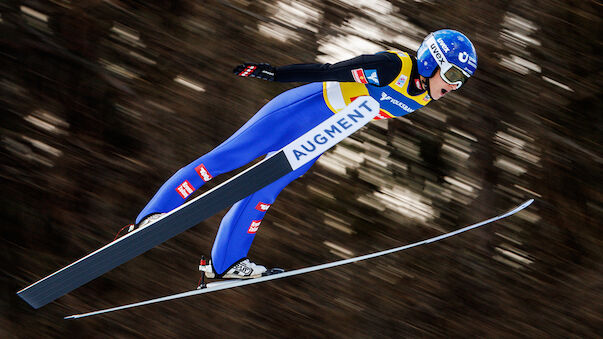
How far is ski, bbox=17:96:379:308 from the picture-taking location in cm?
256

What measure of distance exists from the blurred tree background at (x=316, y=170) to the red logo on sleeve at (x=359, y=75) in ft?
4.25

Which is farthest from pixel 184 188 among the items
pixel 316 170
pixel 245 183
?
pixel 316 170

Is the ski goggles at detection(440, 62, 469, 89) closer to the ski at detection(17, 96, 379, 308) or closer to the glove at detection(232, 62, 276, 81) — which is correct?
the ski at detection(17, 96, 379, 308)

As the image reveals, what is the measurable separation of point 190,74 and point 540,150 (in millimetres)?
2434

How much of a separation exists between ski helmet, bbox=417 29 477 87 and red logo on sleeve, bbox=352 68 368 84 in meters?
0.27

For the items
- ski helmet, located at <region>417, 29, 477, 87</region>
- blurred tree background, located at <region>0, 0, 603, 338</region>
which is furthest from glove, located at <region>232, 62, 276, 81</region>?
blurred tree background, located at <region>0, 0, 603, 338</region>

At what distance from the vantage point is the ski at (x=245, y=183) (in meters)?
2.56

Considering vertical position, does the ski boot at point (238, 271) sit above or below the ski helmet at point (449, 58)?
below

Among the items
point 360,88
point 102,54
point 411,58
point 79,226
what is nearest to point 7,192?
point 79,226

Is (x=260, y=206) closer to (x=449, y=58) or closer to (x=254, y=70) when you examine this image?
(x=254, y=70)

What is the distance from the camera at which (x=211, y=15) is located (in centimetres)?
383

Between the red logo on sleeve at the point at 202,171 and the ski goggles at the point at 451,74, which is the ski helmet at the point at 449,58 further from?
the red logo on sleeve at the point at 202,171

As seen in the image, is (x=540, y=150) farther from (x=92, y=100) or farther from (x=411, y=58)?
(x=92, y=100)

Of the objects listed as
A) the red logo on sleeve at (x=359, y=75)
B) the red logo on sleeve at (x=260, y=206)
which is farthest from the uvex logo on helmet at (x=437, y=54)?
the red logo on sleeve at (x=260, y=206)
